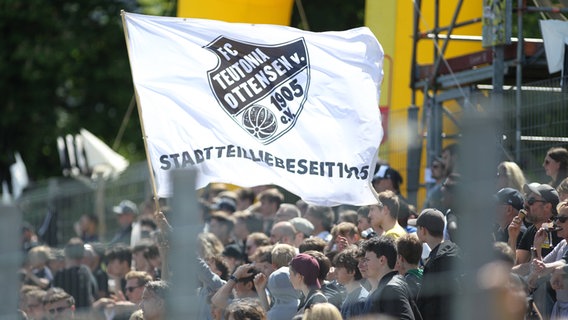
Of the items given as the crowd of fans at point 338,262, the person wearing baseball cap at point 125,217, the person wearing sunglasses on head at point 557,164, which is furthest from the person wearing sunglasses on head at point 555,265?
the person wearing baseball cap at point 125,217

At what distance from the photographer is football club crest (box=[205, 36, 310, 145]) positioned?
8.94 m

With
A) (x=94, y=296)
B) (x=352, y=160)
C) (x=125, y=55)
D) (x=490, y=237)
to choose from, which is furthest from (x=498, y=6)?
(x=125, y=55)

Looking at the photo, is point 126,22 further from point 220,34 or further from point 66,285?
point 66,285

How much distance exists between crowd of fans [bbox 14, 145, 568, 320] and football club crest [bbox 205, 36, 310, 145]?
0.89 meters

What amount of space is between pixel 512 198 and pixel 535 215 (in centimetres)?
18

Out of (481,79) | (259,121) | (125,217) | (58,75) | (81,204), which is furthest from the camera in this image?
(58,75)

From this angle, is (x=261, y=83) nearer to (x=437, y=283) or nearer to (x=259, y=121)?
(x=259, y=121)

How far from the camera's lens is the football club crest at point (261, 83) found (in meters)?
8.94

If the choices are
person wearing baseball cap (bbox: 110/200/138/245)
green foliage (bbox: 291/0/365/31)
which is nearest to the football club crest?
person wearing baseball cap (bbox: 110/200/138/245)

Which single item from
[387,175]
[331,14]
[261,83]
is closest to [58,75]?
[331,14]

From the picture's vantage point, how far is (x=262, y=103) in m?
8.99

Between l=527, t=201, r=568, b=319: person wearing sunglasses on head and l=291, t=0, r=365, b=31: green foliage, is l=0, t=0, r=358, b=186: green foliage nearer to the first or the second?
l=291, t=0, r=365, b=31: green foliage

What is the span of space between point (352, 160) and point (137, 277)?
6.24ft

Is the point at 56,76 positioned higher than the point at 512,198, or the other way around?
the point at 56,76
